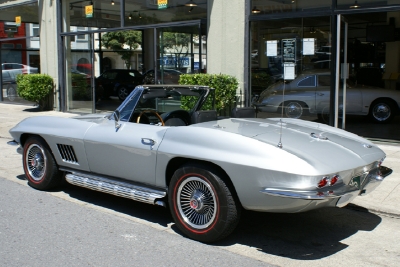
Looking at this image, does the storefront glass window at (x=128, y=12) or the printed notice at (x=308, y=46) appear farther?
the storefront glass window at (x=128, y=12)

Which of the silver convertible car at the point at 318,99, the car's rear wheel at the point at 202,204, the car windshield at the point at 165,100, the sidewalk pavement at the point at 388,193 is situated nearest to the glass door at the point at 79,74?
the sidewalk pavement at the point at 388,193

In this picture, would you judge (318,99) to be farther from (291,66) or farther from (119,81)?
(119,81)

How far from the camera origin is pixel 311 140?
4.64 meters

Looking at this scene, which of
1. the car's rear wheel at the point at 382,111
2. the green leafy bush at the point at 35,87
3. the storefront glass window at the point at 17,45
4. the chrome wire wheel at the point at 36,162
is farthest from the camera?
the storefront glass window at the point at 17,45

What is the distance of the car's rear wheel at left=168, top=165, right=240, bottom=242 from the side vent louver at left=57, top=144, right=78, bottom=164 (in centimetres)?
165

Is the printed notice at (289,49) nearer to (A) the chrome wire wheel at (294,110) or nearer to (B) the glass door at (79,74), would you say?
(A) the chrome wire wheel at (294,110)

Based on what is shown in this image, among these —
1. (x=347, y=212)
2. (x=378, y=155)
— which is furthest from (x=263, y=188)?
(x=347, y=212)

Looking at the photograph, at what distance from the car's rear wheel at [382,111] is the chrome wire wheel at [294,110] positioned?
242 centimetres

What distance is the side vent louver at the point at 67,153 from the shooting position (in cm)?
575

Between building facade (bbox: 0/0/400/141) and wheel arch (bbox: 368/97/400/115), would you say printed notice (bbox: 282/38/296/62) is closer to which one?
building facade (bbox: 0/0/400/141)

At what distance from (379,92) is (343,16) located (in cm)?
304

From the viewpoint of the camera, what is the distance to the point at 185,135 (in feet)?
15.2

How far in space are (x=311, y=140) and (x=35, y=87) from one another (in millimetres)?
Answer: 12882

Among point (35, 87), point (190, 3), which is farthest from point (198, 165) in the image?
point (35, 87)
